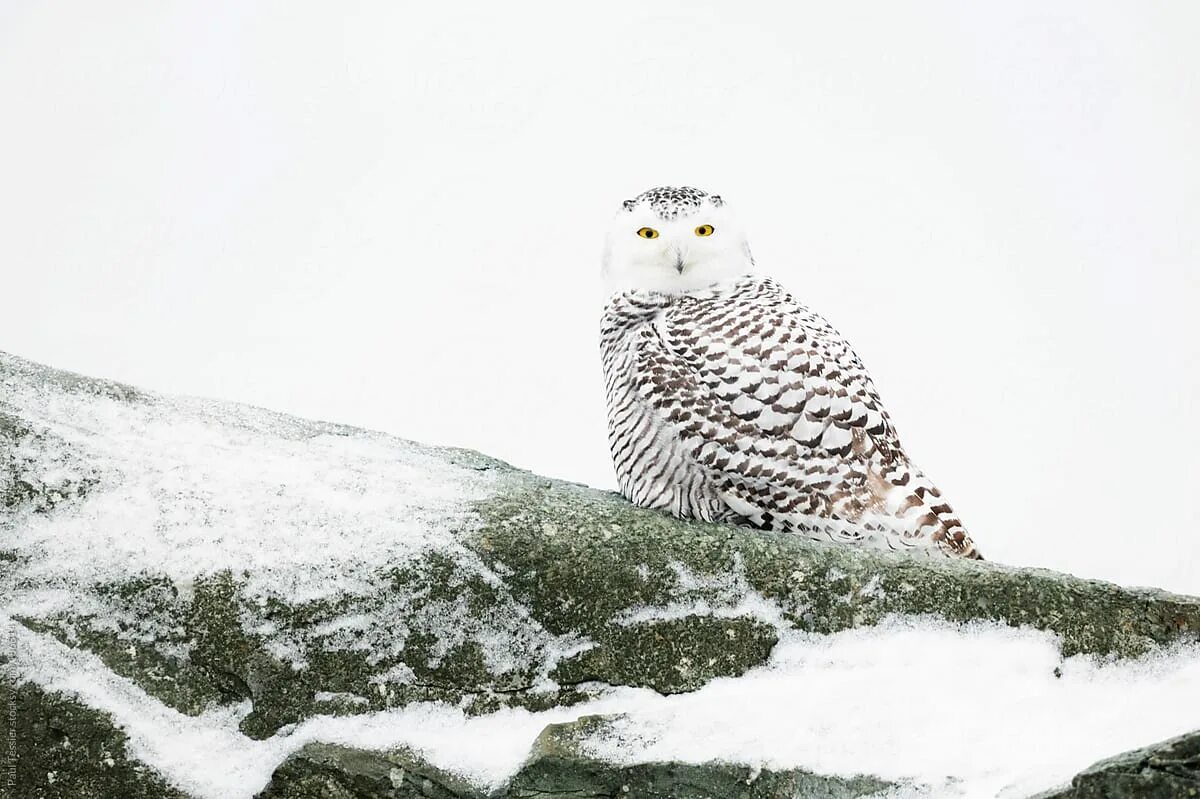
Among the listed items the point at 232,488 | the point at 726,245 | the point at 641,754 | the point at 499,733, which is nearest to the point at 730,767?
the point at 641,754

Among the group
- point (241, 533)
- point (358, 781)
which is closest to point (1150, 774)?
point (358, 781)

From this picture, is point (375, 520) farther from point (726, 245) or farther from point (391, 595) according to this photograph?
point (726, 245)

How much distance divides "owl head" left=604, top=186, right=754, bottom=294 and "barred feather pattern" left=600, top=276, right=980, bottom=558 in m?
0.19

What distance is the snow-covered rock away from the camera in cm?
318

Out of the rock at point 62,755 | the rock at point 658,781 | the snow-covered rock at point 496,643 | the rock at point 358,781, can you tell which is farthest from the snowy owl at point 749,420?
the rock at point 62,755

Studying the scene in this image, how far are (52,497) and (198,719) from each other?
79 cm

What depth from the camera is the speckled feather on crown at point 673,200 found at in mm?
4348

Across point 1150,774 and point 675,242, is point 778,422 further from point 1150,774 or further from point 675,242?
point 1150,774

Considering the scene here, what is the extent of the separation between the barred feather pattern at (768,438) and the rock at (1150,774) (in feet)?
4.57

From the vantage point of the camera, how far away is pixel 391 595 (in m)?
3.46

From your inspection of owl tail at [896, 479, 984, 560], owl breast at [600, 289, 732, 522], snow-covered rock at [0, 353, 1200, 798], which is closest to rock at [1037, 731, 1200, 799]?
snow-covered rock at [0, 353, 1200, 798]

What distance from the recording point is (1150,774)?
252cm

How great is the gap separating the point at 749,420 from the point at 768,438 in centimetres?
8

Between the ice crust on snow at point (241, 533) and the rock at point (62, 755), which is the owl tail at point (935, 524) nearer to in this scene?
the ice crust on snow at point (241, 533)
